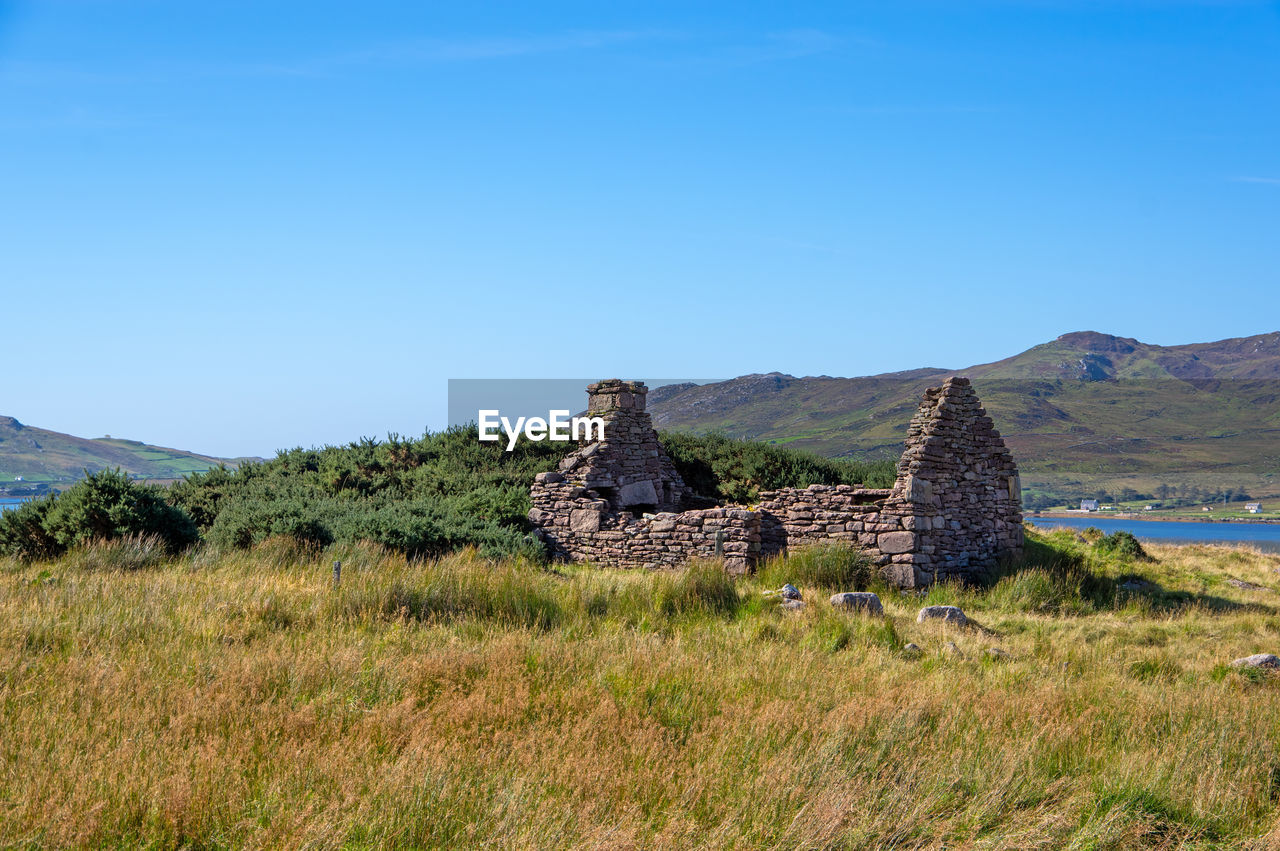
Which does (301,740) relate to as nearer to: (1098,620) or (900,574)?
(900,574)

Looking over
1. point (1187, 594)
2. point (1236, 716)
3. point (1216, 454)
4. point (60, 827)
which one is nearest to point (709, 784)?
point (60, 827)

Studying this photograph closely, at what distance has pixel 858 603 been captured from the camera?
39.6ft

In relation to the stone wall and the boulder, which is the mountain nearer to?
the stone wall

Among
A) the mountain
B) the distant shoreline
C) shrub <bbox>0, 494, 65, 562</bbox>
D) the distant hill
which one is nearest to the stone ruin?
shrub <bbox>0, 494, 65, 562</bbox>

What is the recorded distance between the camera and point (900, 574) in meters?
14.7

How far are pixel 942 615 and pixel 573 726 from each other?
7497 millimetres

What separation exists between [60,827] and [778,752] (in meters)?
4.23

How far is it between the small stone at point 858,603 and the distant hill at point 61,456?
255ft

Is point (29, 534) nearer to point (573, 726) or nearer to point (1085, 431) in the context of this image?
point (573, 726)

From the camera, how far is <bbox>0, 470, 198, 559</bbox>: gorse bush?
14320 mm

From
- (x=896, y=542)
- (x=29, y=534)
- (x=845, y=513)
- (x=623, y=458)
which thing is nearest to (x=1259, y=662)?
(x=896, y=542)

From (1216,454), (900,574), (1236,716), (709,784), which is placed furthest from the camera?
(1216,454)

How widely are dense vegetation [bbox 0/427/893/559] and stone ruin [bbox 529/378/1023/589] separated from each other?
1.33m

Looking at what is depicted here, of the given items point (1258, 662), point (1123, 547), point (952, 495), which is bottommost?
point (1258, 662)
